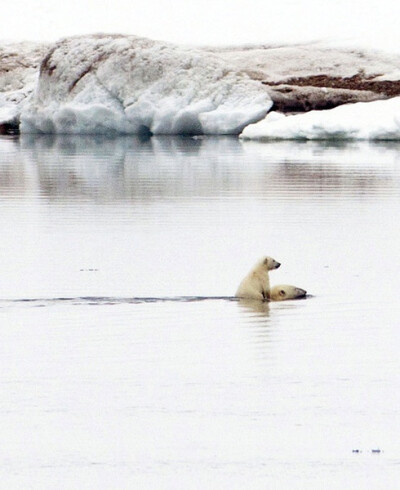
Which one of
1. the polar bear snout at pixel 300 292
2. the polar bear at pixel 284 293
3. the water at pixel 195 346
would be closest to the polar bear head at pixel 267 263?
the polar bear at pixel 284 293

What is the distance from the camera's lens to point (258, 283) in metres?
10.9

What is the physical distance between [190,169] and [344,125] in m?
9.04

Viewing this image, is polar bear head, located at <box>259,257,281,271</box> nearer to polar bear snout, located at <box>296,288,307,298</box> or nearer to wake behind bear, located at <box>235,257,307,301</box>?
wake behind bear, located at <box>235,257,307,301</box>

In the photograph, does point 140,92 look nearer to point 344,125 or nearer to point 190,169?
point 344,125

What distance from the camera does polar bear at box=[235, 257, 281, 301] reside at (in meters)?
10.9

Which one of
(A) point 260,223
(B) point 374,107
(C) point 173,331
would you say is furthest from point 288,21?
(C) point 173,331

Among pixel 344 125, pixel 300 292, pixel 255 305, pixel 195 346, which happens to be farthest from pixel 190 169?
pixel 195 346

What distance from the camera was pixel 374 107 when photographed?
34750 millimetres

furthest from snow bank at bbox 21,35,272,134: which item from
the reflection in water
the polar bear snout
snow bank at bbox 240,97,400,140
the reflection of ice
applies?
the reflection in water

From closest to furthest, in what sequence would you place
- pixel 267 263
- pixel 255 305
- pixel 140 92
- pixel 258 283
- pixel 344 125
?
pixel 255 305
pixel 258 283
pixel 267 263
pixel 344 125
pixel 140 92

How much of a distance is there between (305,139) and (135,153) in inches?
273

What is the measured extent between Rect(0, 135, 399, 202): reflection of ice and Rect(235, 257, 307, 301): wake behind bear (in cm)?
888

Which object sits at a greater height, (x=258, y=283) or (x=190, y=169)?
(x=258, y=283)

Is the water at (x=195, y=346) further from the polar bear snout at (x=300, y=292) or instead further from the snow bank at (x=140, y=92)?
the snow bank at (x=140, y=92)
